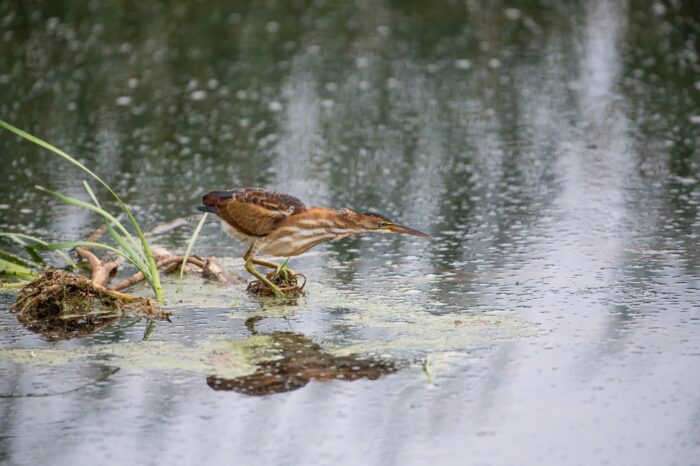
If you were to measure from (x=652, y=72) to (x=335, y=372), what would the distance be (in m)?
7.43

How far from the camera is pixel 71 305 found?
5.36 metres

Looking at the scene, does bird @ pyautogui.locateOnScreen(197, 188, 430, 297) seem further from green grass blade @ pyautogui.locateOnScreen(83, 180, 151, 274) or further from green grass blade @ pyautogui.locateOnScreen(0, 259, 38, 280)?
green grass blade @ pyautogui.locateOnScreen(0, 259, 38, 280)

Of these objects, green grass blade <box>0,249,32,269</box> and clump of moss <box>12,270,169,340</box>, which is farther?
green grass blade <box>0,249,32,269</box>

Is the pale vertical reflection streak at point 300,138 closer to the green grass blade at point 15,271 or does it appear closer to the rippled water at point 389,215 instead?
the rippled water at point 389,215

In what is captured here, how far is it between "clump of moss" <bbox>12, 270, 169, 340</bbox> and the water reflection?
0.78 meters

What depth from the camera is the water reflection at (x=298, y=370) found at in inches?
175

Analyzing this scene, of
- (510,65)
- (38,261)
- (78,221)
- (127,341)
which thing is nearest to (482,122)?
(510,65)

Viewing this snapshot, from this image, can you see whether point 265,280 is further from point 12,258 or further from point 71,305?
point 12,258

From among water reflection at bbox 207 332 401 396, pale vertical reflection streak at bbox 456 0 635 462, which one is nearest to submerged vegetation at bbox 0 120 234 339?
water reflection at bbox 207 332 401 396

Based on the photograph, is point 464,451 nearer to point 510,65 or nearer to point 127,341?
point 127,341

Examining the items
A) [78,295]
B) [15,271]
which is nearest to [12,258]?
[15,271]

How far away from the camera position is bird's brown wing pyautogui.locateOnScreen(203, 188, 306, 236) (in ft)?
18.6

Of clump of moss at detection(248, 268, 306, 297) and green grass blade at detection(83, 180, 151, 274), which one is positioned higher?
green grass blade at detection(83, 180, 151, 274)

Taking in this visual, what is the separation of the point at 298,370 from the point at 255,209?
128 cm
